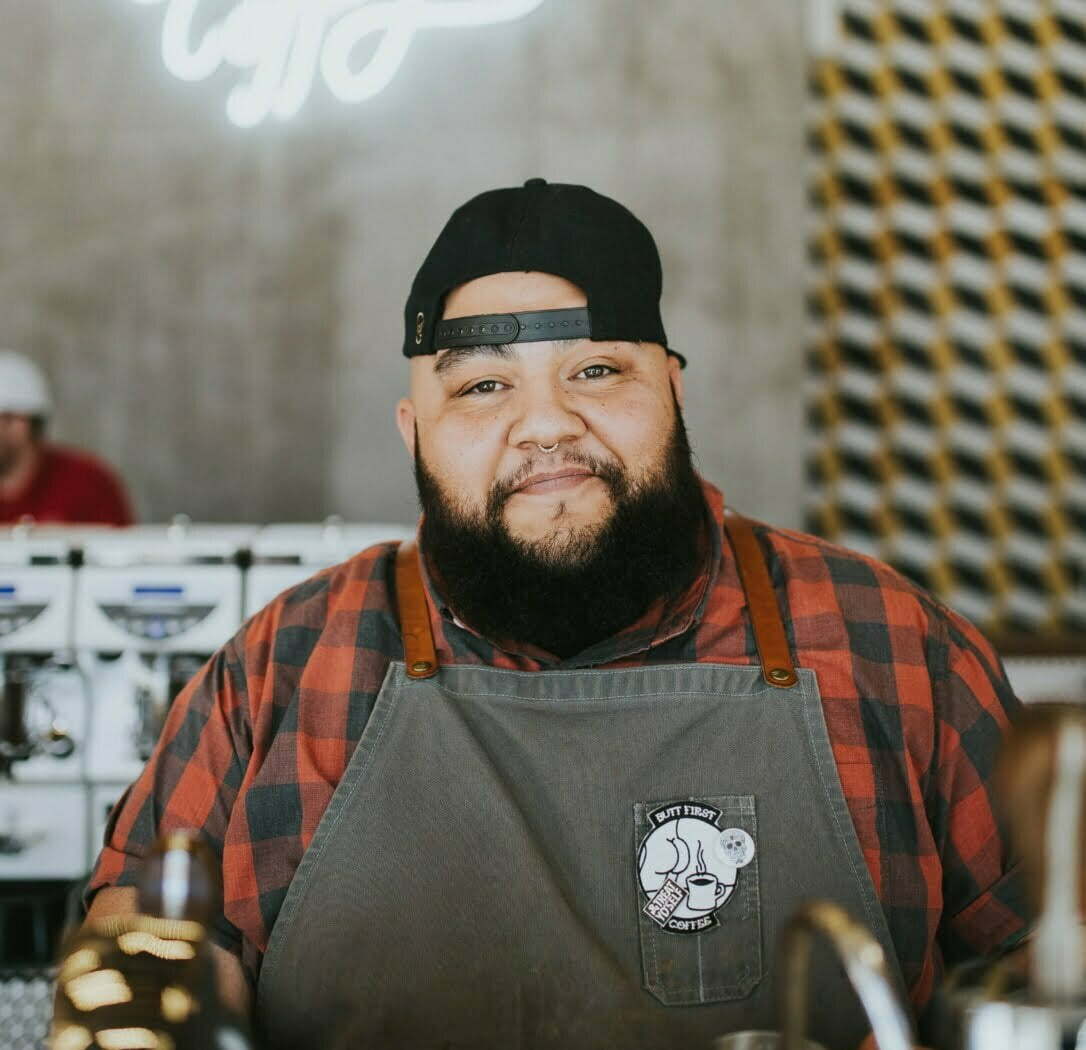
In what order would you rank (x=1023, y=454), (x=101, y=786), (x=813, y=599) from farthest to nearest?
(x=1023, y=454) → (x=101, y=786) → (x=813, y=599)

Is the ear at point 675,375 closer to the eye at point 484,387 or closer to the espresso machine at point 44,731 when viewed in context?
the eye at point 484,387

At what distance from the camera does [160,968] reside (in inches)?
27.9

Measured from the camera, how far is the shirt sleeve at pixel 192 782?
1.30m

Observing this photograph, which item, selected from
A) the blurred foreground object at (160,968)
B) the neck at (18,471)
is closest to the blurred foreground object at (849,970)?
the blurred foreground object at (160,968)

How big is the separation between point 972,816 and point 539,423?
61cm

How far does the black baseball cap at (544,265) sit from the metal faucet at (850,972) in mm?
Answer: 856

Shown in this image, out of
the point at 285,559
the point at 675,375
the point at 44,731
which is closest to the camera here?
the point at 675,375

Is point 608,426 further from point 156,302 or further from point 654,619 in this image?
point 156,302

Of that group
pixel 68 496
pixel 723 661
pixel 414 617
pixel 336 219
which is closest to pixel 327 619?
pixel 414 617

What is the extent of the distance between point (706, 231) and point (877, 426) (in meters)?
1.20

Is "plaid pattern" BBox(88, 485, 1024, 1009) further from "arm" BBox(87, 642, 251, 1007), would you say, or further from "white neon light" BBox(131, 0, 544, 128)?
"white neon light" BBox(131, 0, 544, 128)

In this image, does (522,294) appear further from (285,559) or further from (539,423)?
(285,559)

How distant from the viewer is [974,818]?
51.1 inches

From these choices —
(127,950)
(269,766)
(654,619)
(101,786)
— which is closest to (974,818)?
(654,619)
